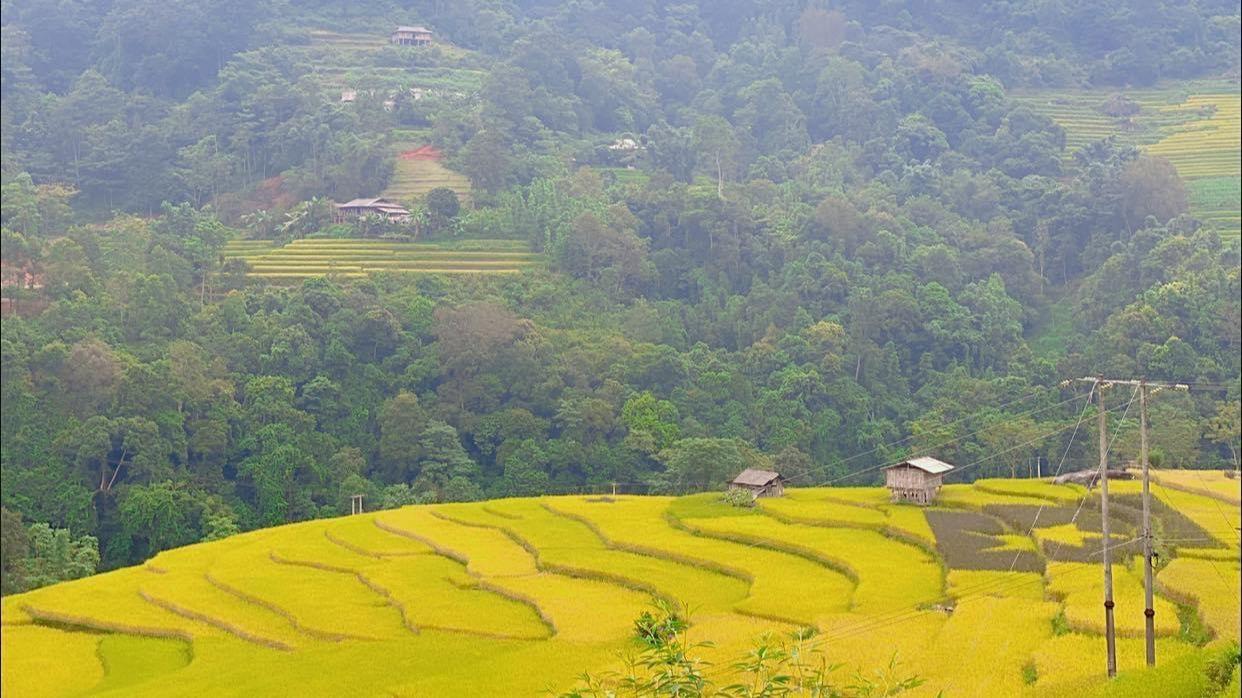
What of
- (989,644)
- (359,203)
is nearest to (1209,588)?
(989,644)

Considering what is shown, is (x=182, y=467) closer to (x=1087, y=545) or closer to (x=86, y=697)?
(x=86, y=697)

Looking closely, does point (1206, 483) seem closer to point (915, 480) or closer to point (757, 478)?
point (915, 480)

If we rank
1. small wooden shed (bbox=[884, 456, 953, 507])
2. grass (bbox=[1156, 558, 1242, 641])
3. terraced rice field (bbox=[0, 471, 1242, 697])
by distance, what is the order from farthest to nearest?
small wooden shed (bbox=[884, 456, 953, 507]), grass (bbox=[1156, 558, 1242, 641]), terraced rice field (bbox=[0, 471, 1242, 697])

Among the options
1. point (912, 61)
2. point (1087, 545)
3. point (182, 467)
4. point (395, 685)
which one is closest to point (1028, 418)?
point (1087, 545)

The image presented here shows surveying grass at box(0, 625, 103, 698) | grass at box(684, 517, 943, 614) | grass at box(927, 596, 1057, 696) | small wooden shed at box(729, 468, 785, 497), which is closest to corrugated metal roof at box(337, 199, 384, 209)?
small wooden shed at box(729, 468, 785, 497)

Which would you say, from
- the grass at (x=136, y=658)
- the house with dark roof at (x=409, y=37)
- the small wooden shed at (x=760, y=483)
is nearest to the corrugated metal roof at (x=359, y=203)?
the house with dark roof at (x=409, y=37)

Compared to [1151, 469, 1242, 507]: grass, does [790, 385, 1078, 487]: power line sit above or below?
below

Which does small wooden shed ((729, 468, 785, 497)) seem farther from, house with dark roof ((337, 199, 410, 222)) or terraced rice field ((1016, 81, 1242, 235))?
terraced rice field ((1016, 81, 1242, 235))
